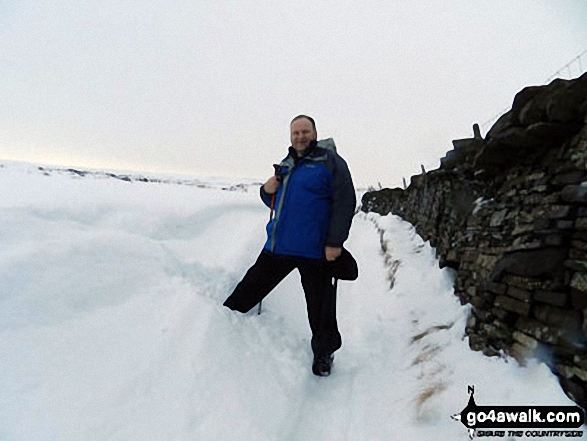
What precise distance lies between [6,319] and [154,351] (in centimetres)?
92

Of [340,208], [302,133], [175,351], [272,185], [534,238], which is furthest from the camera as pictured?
[272,185]

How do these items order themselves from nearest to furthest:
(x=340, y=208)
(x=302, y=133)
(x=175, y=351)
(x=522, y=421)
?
(x=522, y=421)
(x=175, y=351)
(x=340, y=208)
(x=302, y=133)

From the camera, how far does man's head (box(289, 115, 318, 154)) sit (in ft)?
10.6

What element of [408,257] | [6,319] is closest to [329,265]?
[6,319]

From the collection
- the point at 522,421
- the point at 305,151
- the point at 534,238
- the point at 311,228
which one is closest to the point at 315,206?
the point at 311,228

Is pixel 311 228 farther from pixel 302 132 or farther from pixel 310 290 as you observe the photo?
pixel 302 132

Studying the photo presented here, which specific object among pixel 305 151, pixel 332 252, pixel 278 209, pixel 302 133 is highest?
pixel 302 133

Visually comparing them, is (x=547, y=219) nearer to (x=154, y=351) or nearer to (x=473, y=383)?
(x=473, y=383)

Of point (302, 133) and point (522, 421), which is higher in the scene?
point (302, 133)

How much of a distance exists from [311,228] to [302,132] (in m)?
0.93

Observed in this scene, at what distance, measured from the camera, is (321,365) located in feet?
10.6

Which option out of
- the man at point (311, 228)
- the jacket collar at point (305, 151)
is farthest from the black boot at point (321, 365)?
the jacket collar at point (305, 151)

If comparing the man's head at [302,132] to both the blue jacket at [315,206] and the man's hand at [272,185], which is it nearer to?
the blue jacket at [315,206]

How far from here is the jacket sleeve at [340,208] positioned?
9.92 feet
